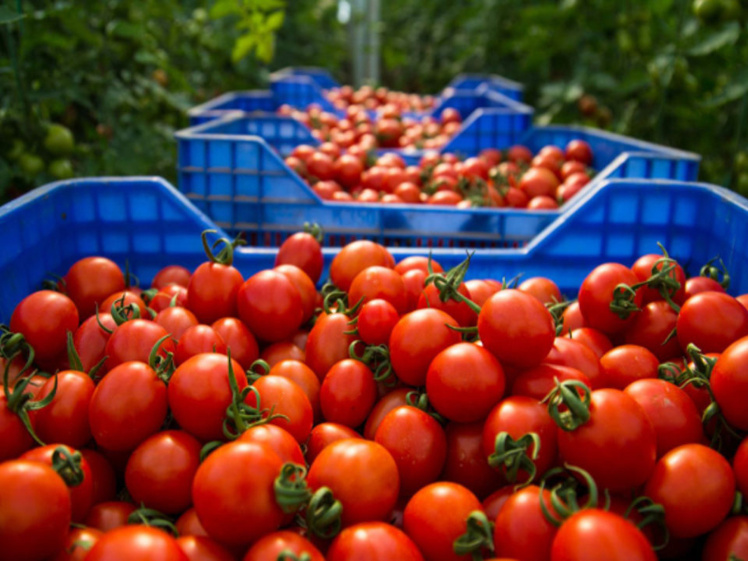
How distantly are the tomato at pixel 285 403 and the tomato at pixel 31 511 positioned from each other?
39 centimetres

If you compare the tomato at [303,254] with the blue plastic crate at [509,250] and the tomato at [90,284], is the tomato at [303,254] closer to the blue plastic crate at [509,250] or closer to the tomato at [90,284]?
the blue plastic crate at [509,250]

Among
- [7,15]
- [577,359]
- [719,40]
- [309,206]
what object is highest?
[719,40]

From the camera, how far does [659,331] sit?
149 centimetres

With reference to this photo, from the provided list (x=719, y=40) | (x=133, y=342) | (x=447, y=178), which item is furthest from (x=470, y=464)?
(x=719, y=40)

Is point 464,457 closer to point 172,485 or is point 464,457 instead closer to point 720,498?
point 720,498

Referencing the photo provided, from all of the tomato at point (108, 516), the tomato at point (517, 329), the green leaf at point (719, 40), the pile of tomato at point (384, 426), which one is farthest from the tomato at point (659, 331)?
the green leaf at point (719, 40)

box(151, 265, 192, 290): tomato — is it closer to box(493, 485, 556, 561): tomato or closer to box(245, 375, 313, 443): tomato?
box(245, 375, 313, 443): tomato

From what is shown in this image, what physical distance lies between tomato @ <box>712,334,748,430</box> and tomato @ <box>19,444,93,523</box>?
1.10m

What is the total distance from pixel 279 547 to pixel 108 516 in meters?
0.35

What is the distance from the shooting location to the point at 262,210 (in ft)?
8.49

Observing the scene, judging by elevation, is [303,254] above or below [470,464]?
above

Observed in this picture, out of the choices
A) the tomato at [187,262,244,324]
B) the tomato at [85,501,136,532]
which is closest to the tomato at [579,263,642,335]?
the tomato at [187,262,244,324]

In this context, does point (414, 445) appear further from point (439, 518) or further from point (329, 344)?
point (329, 344)

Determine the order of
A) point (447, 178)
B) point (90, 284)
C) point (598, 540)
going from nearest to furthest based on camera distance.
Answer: point (598, 540)
point (90, 284)
point (447, 178)
